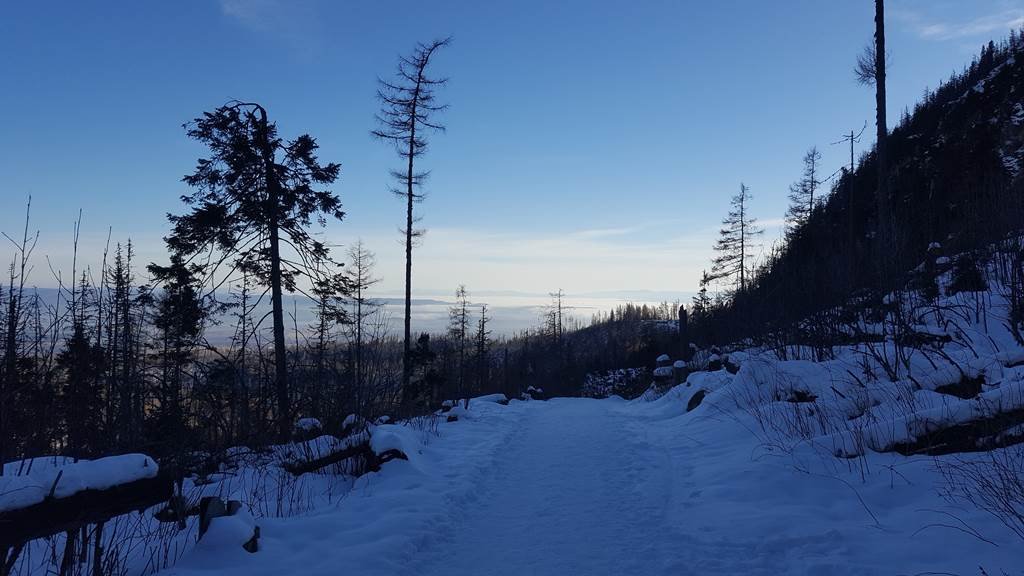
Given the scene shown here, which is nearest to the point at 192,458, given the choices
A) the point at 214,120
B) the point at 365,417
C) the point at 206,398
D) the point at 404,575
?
the point at 206,398

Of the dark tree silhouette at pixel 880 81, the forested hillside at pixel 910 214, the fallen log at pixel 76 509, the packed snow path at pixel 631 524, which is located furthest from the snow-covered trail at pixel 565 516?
the dark tree silhouette at pixel 880 81

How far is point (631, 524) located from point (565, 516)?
65 cm

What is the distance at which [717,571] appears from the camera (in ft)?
12.1

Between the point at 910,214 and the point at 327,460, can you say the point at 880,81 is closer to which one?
the point at 910,214

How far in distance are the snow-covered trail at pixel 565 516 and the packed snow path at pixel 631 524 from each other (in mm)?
20

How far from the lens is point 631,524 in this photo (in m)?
4.79

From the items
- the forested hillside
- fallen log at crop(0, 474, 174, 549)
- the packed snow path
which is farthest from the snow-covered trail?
the forested hillside

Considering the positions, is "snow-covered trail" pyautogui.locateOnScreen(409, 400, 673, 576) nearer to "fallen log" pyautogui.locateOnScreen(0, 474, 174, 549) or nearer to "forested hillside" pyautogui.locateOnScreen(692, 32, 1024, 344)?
"fallen log" pyautogui.locateOnScreen(0, 474, 174, 549)

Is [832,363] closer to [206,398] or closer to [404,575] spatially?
[404,575]

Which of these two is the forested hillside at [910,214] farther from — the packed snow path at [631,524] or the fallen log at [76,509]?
the fallen log at [76,509]

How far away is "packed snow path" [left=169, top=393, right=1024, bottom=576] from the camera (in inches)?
142

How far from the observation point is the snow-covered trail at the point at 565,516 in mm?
4059

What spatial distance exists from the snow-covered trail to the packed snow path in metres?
0.02

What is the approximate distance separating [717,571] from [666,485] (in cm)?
237
